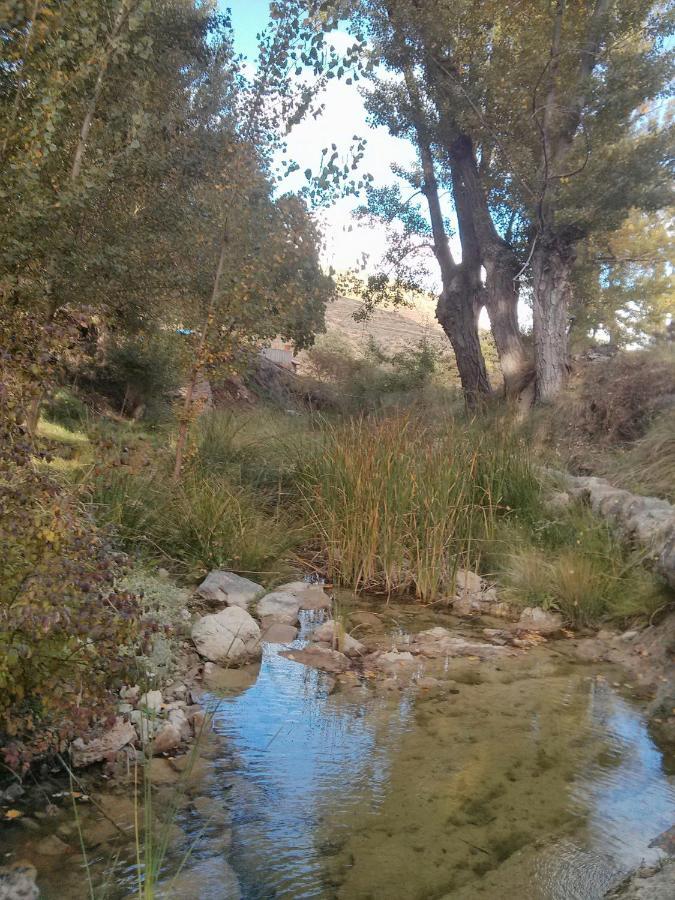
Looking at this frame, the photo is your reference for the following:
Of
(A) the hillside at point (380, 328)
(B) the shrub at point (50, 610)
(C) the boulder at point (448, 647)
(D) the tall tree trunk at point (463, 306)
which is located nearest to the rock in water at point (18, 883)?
(B) the shrub at point (50, 610)

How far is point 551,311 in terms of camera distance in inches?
405

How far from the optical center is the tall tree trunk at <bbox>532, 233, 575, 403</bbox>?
10133mm

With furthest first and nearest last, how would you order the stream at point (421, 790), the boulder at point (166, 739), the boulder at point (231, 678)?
the boulder at point (231, 678)
the boulder at point (166, 739)
the stream at point (421, 790)

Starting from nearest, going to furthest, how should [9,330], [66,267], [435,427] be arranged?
[9,330], [66,267], [435,427]

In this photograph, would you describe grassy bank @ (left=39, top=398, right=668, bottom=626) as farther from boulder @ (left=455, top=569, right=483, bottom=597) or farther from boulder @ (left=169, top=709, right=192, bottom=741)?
boulder @ (left=169, top=709, right=192, bottom=741)

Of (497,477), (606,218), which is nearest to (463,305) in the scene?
(606,218)

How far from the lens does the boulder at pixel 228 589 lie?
180 inches

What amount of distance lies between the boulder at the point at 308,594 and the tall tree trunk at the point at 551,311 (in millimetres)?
6064

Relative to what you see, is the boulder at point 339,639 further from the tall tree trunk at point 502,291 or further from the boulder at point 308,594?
the tall tree trunk at point 502,291

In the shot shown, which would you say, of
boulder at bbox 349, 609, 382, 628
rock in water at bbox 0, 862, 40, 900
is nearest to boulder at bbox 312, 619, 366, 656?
boulder at bbox 349, 609, 382, 628

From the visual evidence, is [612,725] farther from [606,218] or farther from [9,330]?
[606,218]

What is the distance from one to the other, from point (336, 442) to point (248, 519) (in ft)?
3.15

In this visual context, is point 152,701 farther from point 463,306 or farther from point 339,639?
point 463,306

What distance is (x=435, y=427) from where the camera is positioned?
622 cm
